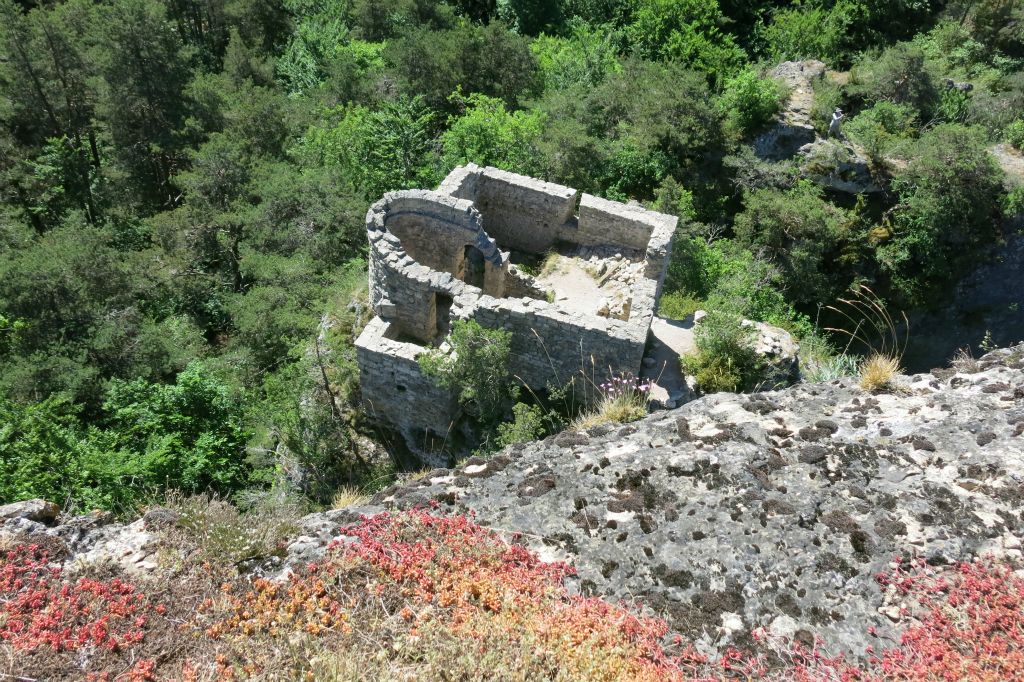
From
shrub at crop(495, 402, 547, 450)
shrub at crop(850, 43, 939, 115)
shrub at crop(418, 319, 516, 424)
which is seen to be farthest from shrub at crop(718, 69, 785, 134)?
shrub at crop(495, 402, 547, 450)

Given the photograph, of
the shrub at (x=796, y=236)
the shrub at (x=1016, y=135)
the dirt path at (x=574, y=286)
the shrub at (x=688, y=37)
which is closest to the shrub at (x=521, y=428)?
the dirt path at (x=574, y=286)

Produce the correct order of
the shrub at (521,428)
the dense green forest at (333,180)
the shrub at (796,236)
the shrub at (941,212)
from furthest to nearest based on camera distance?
the shrub at (796,236)
the shrub at (941,212)
the dense green forest at (333,180)
the shrub at (521,428)

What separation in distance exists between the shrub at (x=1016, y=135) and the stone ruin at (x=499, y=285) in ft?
47.8

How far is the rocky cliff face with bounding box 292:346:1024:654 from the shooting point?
4.66 meters

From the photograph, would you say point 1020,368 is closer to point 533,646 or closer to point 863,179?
point 533,646

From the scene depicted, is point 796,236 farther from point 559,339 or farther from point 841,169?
point 559,339

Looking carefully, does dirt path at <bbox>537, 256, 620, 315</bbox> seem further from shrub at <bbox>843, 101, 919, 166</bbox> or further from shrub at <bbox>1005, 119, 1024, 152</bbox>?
shrub at <bbox>1005, 119, 1024, 152</bbox>

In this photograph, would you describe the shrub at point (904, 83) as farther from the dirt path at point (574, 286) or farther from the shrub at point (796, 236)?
the dirt path at point (574, 286)

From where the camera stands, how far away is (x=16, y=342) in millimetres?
17750

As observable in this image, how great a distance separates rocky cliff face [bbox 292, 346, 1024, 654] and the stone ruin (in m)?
4.47

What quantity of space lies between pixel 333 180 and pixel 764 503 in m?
17.3

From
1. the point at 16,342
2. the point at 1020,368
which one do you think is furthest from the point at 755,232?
the point at 16,342

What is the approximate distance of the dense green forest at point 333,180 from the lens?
13414 mm

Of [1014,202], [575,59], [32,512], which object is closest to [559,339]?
[32,512]
